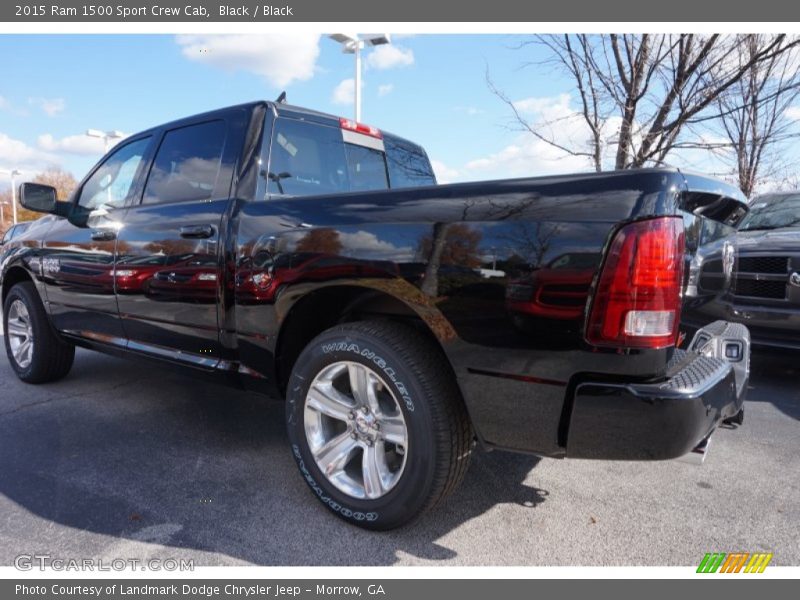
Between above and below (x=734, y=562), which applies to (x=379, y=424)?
above

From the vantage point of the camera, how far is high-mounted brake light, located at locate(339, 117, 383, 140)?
3.48m

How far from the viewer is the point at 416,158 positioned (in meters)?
4.17

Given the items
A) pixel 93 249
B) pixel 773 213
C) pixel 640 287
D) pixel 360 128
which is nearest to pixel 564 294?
pixel 640 287

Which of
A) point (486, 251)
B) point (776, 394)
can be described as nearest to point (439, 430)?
point (486, 251)

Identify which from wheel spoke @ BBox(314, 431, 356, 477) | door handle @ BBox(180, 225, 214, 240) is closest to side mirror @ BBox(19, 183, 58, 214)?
door handle @ BBox(180, 225, 214, 240)

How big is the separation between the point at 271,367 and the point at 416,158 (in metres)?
2.24

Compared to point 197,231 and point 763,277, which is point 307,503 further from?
point 763,277

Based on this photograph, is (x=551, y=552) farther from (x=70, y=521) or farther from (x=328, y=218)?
(x=70, y=521)

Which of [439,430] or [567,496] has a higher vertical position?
[439,430]

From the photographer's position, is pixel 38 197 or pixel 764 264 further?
pixel 764 264

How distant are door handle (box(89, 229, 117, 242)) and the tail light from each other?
3004 millimetres

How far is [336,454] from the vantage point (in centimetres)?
239

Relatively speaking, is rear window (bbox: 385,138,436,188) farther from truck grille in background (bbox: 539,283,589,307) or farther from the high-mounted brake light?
truck grille in background (bbox: 539,283,589,307)

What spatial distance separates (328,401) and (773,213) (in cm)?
550
